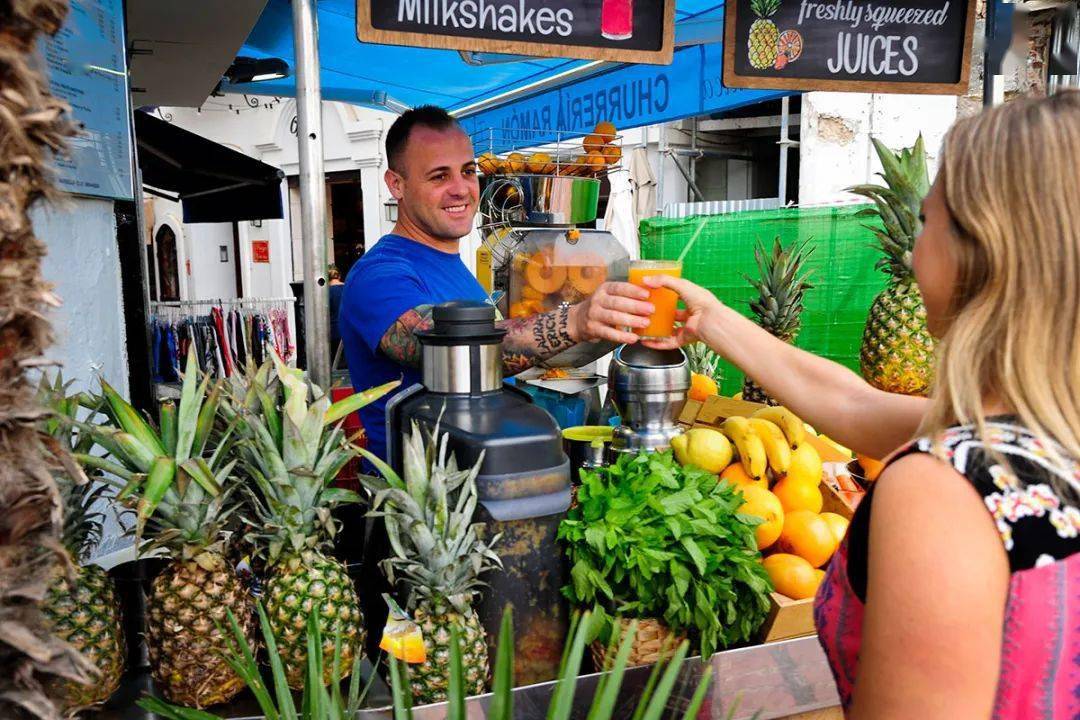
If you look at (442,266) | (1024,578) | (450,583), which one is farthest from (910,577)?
(442,266)

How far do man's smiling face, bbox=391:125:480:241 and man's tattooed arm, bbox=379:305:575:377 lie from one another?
2.09 feet

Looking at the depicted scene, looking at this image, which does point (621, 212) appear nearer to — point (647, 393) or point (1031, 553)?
point (647, 393)

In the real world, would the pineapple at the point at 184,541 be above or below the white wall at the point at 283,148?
below

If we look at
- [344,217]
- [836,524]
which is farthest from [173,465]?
[344,217]

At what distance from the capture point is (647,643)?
1.83 meters

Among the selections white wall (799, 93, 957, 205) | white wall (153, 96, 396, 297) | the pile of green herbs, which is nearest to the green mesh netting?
white wall (799, 93, 957, 205)

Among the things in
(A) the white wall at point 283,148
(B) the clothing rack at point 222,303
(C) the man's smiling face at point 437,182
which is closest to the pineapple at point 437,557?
(C) the man's smiling face at point 437,182

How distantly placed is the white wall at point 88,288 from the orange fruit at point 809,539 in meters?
2.85

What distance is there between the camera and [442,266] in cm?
304

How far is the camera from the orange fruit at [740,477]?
2.32m

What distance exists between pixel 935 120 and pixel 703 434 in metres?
7.80

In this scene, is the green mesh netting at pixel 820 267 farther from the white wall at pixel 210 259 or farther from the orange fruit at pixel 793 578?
the white wall at pixel 210 259

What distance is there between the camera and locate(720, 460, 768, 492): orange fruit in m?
2.32

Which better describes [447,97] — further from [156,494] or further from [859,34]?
[156,494]
